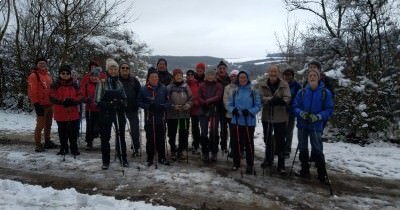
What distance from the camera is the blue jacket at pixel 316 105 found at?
6.09 meters

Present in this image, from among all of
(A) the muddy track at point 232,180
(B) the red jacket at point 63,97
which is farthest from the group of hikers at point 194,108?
(A) the muddy track at point 232,180

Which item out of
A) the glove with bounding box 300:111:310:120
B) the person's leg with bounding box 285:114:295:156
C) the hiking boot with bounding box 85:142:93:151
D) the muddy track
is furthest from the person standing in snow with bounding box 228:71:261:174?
the hiking boot with bounding box 85:142:93:151

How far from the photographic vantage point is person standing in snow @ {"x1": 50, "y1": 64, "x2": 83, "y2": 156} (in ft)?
24.1

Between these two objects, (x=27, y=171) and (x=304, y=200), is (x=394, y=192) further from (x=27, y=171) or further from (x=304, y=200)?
(x=27, y=171)

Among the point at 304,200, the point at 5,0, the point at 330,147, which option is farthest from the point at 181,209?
the point at 5,0

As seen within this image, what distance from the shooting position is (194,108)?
7.66m

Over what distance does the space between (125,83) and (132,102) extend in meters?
0.42

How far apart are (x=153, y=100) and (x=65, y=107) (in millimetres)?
1993

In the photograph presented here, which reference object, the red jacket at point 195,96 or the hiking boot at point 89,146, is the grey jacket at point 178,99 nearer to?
the red jacket at point 195,96

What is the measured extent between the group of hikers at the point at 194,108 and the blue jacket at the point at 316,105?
0.7 inches

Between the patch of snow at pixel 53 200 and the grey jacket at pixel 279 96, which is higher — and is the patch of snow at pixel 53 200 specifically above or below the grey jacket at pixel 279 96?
below

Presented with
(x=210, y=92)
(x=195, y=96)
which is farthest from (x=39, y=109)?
(x=210, y=92)

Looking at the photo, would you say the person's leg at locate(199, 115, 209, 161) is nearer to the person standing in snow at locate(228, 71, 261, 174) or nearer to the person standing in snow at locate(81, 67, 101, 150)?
the person standing in snow at locate(228, 71, 261, 174)

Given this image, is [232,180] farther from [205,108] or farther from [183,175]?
[205,108]
